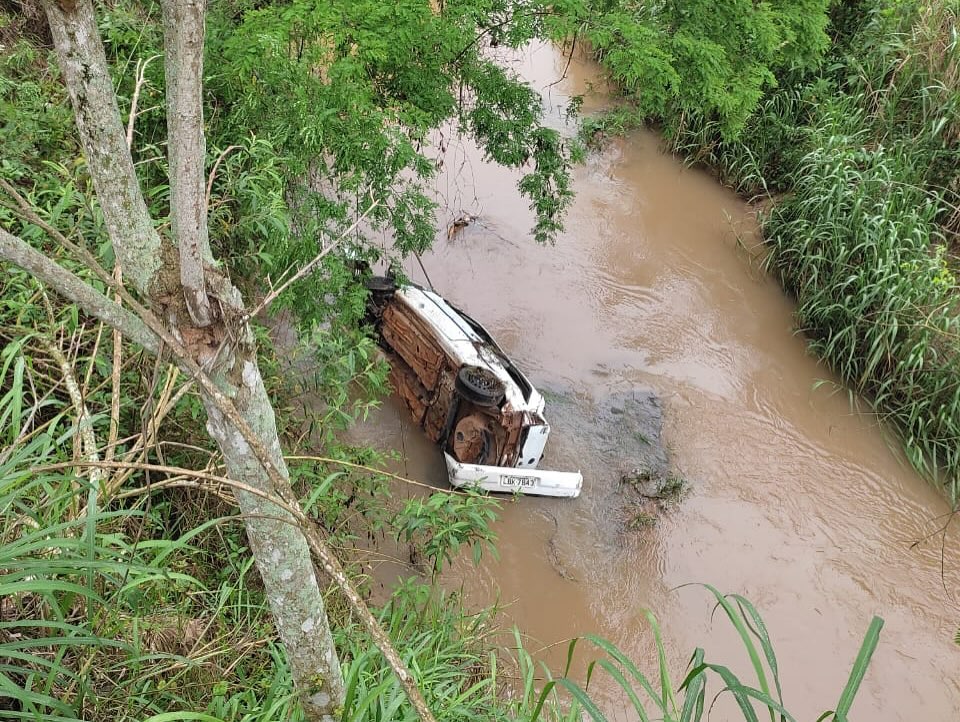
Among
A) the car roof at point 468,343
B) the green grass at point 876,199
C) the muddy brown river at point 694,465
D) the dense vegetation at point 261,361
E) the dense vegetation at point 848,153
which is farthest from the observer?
the green grass at point 876,199

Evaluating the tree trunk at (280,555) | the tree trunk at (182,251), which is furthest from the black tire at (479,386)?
the tree trunk at (182,251)

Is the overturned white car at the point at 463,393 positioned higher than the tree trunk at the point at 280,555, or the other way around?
the tree trunk at the point at 280,555

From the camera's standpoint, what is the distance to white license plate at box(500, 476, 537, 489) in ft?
18.4

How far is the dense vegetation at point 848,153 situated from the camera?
513 centimetres

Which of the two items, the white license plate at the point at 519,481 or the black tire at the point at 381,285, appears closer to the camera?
the white license plate at the point at 519,481

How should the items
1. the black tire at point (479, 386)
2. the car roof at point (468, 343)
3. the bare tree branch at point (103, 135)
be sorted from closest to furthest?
1. the bare tree branch at point (103, 135)
2. the black tire at point (479, 386)
3. the car roof at point (468, 343)

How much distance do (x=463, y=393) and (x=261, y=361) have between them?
6.38 ft

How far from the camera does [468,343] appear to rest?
5957mm

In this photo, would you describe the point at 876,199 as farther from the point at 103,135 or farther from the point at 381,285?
the point at 103,135

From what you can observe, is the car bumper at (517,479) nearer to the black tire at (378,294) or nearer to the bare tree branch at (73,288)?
the black tire at (378,294)

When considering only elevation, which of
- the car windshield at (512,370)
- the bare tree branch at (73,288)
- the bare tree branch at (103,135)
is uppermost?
the bare tree branch at (103,135)

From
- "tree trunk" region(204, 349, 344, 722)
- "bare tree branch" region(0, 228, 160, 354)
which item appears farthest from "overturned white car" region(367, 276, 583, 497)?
"bare tree branch" region(0, 228, 160, 354)

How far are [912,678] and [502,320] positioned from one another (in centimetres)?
498

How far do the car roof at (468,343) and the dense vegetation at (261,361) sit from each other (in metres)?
0.85
